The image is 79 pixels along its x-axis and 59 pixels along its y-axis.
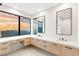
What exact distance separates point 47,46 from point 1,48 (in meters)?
1.60

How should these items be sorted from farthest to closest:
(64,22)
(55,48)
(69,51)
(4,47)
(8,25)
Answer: (8,25) → (64,22) → (4,47) → (55,48) → (69,51)

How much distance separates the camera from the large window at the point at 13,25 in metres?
3.62

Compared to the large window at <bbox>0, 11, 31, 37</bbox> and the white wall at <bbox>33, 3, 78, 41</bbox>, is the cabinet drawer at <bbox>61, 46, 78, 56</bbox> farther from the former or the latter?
the large window at <bbox>0, 11, 31, 37</bbox>

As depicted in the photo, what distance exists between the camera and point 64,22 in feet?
9.77

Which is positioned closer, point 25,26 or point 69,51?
point 69,51

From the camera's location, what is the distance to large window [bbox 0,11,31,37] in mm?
3617

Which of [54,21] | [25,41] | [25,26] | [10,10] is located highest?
[10,10]

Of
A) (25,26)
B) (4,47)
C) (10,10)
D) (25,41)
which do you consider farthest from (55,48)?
(25,26)

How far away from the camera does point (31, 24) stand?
5.65 meters

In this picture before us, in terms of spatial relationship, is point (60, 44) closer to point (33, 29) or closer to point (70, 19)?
point (70, 19)

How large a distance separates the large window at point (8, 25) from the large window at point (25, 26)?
47cm

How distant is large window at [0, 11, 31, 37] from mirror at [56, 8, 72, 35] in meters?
2.26

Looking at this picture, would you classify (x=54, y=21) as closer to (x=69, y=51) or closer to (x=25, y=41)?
(x=69, y=51)

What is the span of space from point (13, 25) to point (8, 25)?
357 mm
